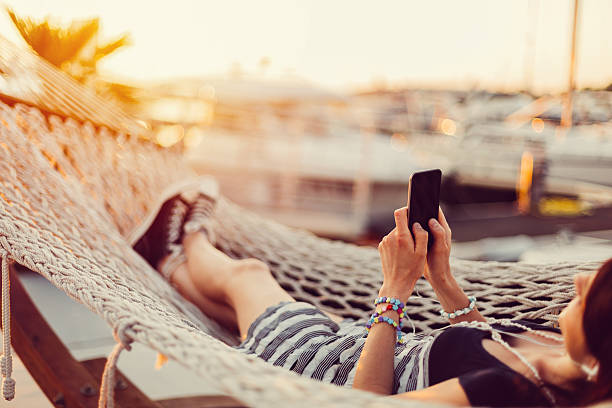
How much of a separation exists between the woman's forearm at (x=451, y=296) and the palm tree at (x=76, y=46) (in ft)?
11.0

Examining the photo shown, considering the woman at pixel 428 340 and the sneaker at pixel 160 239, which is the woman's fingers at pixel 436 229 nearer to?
the woman at pixel 428 340

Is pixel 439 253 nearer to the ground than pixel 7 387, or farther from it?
farther from it

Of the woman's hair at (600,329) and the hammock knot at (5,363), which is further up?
the woman's hair at (600,329)

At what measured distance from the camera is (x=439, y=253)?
100cm

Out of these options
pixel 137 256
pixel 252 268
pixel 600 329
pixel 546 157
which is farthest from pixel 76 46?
pixel 546 157

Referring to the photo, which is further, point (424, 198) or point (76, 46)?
point (76, 46)

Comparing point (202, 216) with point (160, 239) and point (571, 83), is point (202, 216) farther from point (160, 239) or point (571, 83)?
point (571, 83)

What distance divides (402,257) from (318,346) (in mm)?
290

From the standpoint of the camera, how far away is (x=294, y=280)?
171 centimetres

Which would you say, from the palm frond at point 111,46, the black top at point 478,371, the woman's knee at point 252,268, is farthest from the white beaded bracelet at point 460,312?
the palm frond at point 111,46

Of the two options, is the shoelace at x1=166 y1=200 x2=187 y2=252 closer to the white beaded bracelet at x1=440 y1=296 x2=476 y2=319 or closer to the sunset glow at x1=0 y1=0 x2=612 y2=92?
the white beaded bracelet at x1=440 y1=296 x2=476 y2=319

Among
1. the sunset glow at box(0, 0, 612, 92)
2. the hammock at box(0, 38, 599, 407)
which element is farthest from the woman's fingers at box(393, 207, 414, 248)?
the sunset glow at box(0, 0, 612, 92)

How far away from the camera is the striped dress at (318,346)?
3.17 ft

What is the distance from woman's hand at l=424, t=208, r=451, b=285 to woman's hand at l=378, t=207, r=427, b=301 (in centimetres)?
4
